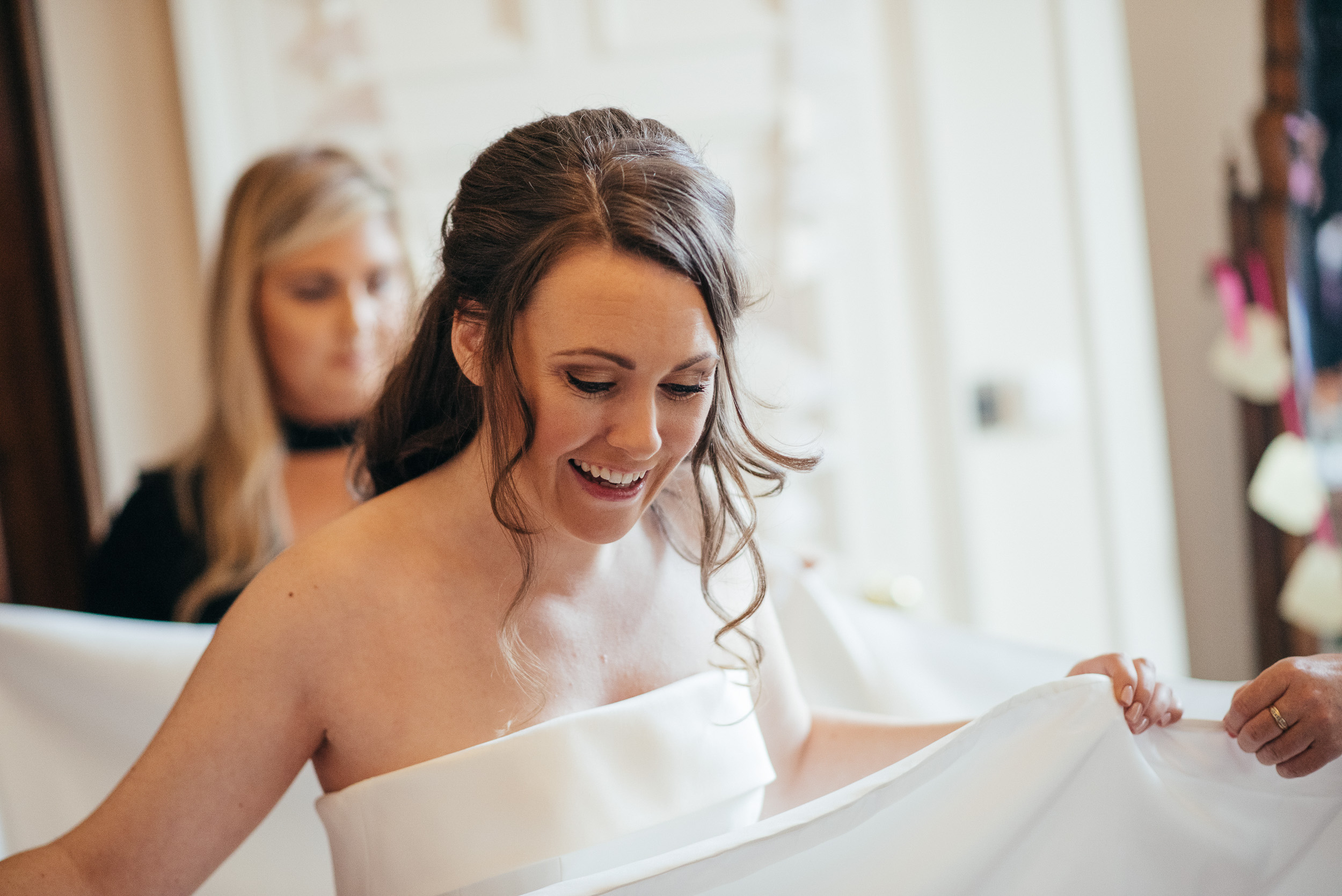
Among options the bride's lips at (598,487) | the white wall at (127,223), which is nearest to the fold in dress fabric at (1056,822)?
the bride's lips at (598,487)

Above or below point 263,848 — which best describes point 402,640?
above

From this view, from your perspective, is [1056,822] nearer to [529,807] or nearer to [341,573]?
[529,807]

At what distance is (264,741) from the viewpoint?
3.16 ft

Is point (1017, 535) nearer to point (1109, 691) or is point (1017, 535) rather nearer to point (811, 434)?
point (811, 434)

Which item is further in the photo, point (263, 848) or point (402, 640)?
point (263, 848)

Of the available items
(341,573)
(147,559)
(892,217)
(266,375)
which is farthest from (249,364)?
(892,217)

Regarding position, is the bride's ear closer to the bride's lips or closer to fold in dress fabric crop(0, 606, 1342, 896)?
the bride's lips

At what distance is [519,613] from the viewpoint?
1.10 meters

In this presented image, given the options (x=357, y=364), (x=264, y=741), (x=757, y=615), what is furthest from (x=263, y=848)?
(x=357, y=364)

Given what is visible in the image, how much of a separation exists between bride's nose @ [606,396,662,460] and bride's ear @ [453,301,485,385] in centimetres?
15

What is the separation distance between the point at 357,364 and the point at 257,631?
1043 millimetres

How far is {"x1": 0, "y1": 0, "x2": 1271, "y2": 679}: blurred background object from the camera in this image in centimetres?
219

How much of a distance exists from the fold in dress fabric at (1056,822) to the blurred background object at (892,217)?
1.20m

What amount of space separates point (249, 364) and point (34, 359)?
0.54m
